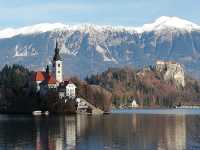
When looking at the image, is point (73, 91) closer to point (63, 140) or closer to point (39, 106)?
point (39, 106)

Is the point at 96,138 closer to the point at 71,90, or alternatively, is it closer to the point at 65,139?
the point at 65,139

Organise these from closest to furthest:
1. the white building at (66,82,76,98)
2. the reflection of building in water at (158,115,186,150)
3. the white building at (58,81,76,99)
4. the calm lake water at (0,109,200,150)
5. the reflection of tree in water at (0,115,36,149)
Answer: the calm lake water at (0,109,200,150) < the reflection of tree in water at (0,115,36,149) < the reflection of building in water at (158,115,186,150) < the white building at (58,81,76,99) < the white building at (66,82,76,98)

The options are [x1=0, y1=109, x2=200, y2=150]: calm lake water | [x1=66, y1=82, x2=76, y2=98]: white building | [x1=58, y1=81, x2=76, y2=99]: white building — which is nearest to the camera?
[x1=0, y1=109, x2=200, y2=150]: calm lake water

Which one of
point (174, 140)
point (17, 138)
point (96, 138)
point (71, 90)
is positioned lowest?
point (174, 140)

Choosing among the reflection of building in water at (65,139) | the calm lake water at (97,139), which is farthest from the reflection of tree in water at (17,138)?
the reflection of building in water at (65,139)

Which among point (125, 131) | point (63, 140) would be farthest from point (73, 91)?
point (63, 140)

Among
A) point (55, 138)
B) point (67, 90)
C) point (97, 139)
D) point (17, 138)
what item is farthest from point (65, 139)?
point (67, 90)

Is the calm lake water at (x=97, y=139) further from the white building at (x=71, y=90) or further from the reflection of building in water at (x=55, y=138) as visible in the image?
the white building at (x=71, y=90)

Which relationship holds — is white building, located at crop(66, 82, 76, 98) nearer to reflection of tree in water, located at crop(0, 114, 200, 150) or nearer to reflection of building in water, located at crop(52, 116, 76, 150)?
reflection of tree in water, located at crop(0, 114, 200, 150)

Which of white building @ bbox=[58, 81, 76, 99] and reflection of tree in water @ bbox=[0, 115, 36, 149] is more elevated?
white building @ bbox=[58, 81, 76, 99]

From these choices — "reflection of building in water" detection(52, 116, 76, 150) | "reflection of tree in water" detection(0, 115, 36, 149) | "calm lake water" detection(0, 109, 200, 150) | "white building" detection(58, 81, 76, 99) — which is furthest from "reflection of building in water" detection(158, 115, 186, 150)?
"white building" detection(58, 81, 76, 99)

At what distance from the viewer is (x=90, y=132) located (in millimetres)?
99062

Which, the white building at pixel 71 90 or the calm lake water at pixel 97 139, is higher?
the white building at pixel 71 90

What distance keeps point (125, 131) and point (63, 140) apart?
19.1 meters
